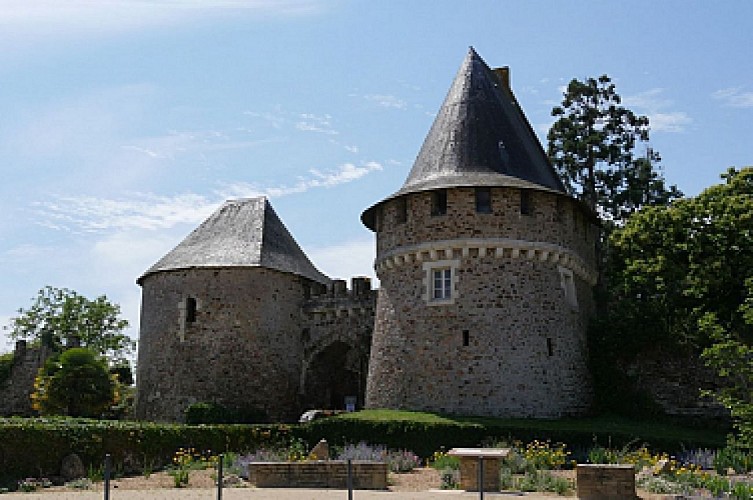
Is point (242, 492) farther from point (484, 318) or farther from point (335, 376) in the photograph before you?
point (335, 376)

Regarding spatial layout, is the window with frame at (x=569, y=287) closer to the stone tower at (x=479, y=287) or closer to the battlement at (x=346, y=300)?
the stone tower at (x=479, y=287)

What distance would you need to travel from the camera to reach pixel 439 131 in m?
21.3

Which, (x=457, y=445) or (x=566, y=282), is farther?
(x=566, y=282)

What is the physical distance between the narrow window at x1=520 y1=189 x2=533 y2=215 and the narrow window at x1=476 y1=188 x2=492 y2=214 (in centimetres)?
81

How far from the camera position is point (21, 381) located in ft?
112

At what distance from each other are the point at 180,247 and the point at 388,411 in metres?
10.6

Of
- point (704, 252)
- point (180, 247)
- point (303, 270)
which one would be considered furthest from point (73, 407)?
point (704, 252)

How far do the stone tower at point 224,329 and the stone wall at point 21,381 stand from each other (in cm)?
1153

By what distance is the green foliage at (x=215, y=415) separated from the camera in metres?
22.2

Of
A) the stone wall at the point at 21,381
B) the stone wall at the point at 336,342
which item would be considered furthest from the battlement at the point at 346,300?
the stone wall at the point at 21,381

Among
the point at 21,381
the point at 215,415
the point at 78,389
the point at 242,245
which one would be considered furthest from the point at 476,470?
the point at 21,381

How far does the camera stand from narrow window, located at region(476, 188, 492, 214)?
19.2m

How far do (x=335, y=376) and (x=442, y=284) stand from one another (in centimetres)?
776

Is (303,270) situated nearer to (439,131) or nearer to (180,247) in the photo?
(180,247)
